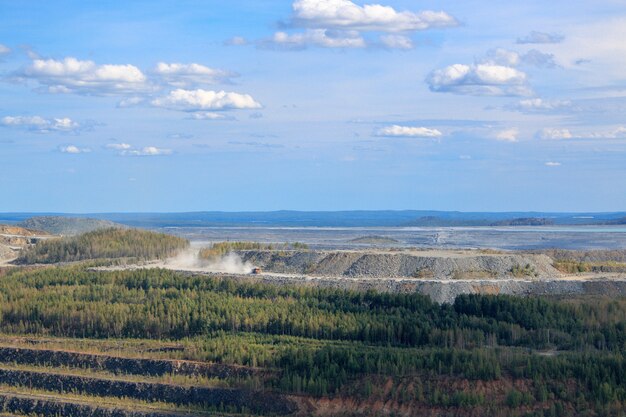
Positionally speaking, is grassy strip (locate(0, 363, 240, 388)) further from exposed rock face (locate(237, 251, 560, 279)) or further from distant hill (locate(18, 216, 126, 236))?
distant hill (locate(18, 216, 126, 236))

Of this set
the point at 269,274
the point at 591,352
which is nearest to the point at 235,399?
the point at 591,352

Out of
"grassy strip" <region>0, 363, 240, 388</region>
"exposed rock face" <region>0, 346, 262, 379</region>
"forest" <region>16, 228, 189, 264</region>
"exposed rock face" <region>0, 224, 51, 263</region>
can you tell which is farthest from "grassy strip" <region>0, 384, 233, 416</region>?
"exposed rock face" <region>0, 224, 51, 263</region>

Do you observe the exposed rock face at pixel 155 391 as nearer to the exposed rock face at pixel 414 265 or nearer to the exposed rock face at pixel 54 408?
the exposed rock face at pixel 54 408

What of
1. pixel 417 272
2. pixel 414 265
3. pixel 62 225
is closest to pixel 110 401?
pixel 417 272

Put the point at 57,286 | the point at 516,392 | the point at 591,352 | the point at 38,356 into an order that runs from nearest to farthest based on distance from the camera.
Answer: the point at 516,392 < the point at 591,352 < the point at 38,356 < the point at 57,286

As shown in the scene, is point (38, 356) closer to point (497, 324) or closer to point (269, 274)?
point (497, 324)

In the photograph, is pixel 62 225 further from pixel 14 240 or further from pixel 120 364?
pixel 120 364

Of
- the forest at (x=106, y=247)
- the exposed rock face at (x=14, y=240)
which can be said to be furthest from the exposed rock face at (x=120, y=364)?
the exposed rock face at (x=14, y=240)
